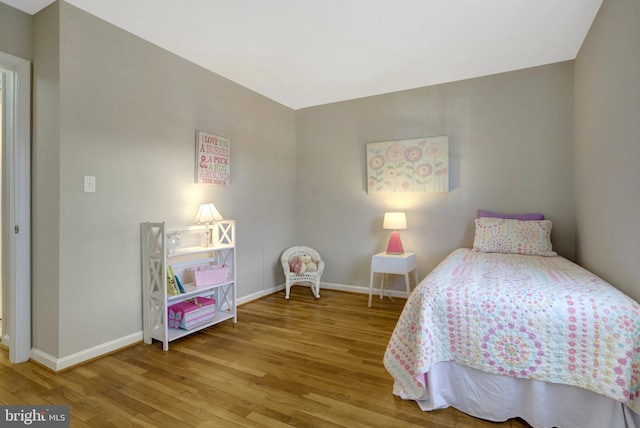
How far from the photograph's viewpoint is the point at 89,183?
2.26 m

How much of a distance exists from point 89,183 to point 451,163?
3294mm

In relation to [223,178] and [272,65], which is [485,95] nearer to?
[272,65]

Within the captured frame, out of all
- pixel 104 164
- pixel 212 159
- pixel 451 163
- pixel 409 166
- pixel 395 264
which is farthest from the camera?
pixel 409 166

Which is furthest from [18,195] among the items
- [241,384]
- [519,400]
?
[519,400]

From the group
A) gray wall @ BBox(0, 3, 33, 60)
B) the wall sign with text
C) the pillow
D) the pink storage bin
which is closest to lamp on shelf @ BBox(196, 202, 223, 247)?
the wall sign with text

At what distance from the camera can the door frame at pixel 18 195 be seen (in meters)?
2.20

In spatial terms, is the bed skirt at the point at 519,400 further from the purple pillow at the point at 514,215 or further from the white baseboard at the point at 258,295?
the white baseboard at the point at 258,295

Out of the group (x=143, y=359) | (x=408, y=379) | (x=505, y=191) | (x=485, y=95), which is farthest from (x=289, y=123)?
(x=408, y=379)

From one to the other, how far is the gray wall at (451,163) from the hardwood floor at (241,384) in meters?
1.39

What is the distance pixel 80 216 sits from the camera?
2.22 metres

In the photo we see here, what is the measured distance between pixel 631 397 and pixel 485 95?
9.46ft
